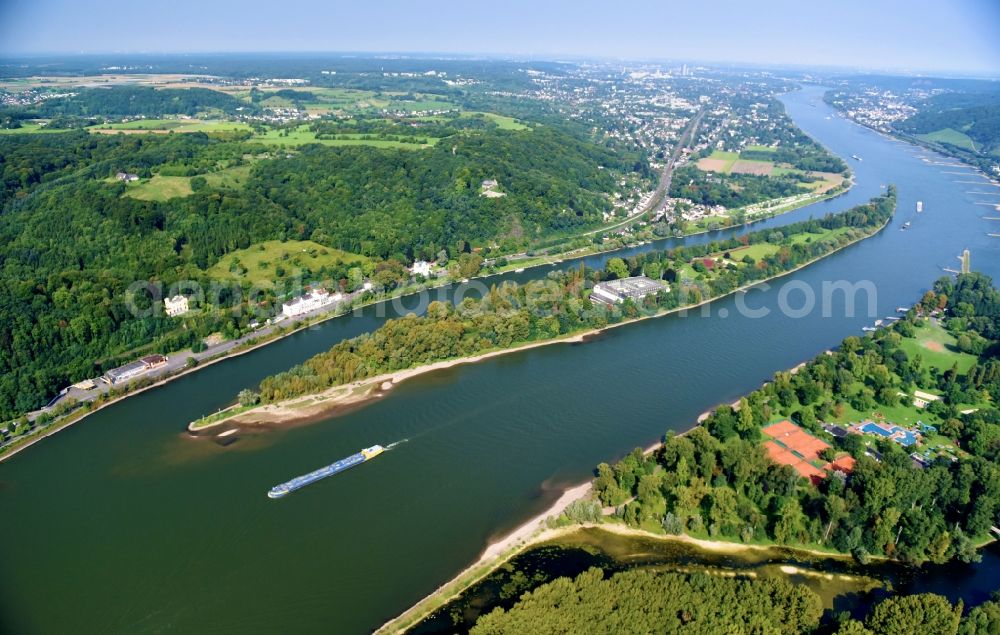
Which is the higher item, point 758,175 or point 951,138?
point 951,138

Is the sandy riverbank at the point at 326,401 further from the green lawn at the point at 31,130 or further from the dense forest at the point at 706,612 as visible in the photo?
the green lawn at the point at 31,130

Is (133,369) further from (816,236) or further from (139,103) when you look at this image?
(139,103)

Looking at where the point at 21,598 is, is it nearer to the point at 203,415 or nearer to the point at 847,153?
the point at 203,415

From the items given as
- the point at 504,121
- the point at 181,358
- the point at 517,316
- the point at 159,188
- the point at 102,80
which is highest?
the point at 102,80

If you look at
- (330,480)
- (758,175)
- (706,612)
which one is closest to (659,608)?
(706,612)

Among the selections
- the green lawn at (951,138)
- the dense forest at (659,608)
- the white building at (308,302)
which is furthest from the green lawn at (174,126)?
the green lawn at (951,138)

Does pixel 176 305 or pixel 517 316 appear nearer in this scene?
pixel 517 316
